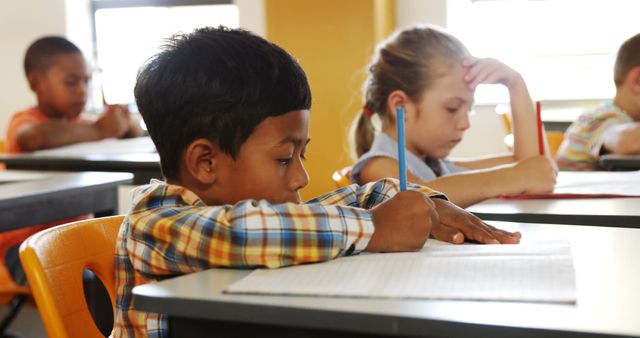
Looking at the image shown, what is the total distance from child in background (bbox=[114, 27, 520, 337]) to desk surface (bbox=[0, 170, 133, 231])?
2.88 feet

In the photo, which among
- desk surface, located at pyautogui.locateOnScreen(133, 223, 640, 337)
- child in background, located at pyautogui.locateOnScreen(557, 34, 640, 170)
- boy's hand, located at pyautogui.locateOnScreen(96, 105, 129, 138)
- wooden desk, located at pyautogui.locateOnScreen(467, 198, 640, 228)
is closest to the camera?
desk surface, located at pyautogui.locateOnScreen(133, 223, 640, 337)

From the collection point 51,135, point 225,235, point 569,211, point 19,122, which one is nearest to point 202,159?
point 225,235

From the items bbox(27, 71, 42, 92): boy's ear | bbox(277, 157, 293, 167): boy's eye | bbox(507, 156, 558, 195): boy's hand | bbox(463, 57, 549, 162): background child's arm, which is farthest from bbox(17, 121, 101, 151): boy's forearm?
bbox(277, 157, 293, 167): boy's eye

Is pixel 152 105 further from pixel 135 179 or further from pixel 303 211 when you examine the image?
pixel 135 179

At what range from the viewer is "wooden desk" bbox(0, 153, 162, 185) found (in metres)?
2.63

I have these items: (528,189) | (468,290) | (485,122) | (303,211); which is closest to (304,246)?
(303,211)

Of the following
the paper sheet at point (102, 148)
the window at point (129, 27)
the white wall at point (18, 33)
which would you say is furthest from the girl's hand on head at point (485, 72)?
the white wall at point (18, 33)

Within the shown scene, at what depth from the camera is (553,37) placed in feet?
16.3

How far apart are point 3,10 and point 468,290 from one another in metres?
5.37

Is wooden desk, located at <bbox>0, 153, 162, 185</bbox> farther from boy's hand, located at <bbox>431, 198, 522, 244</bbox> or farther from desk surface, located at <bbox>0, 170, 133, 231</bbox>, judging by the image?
boy's hand, located at <bbox>431, 198, 522, 244</bbox>

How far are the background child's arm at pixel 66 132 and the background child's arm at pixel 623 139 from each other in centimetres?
203

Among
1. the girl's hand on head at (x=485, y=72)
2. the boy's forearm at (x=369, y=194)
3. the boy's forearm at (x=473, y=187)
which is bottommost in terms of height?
the boy's forearm at (x=473, y=187)

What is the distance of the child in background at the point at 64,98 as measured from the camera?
3412 mm

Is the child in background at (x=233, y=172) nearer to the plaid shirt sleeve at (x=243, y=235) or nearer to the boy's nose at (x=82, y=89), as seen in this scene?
the plaid shirt sleeve at (x=243, y=235)
